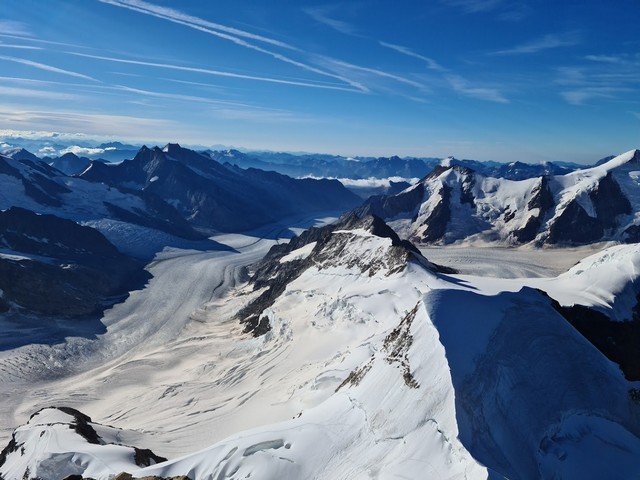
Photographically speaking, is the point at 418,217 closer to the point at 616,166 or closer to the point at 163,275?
the point at 616,166

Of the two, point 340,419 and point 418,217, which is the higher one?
point 418,217

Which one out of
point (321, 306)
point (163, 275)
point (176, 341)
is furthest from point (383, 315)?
point (163, 275)

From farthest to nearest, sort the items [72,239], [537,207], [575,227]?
[537,207] < [575,227] < [72,239]

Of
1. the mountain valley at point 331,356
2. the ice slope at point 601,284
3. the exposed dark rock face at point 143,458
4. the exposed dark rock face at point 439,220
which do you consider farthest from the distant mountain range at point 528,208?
the exposed dark rock face at point 143,458

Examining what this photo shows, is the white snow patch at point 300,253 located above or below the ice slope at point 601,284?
below

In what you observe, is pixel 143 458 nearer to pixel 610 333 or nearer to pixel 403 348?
pixel 403 348

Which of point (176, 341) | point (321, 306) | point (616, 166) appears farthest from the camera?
point (616, 166)

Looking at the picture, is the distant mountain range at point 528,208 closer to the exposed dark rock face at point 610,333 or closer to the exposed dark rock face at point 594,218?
the exposed dark rock face at point 594,218

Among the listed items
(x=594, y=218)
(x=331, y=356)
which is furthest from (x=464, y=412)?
(x=594, y=218)

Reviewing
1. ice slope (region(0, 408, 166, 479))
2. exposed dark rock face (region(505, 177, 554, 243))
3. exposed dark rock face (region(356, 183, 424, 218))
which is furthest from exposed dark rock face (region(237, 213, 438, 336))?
exposed dark rock face (region(356, 183, 424, 218))
